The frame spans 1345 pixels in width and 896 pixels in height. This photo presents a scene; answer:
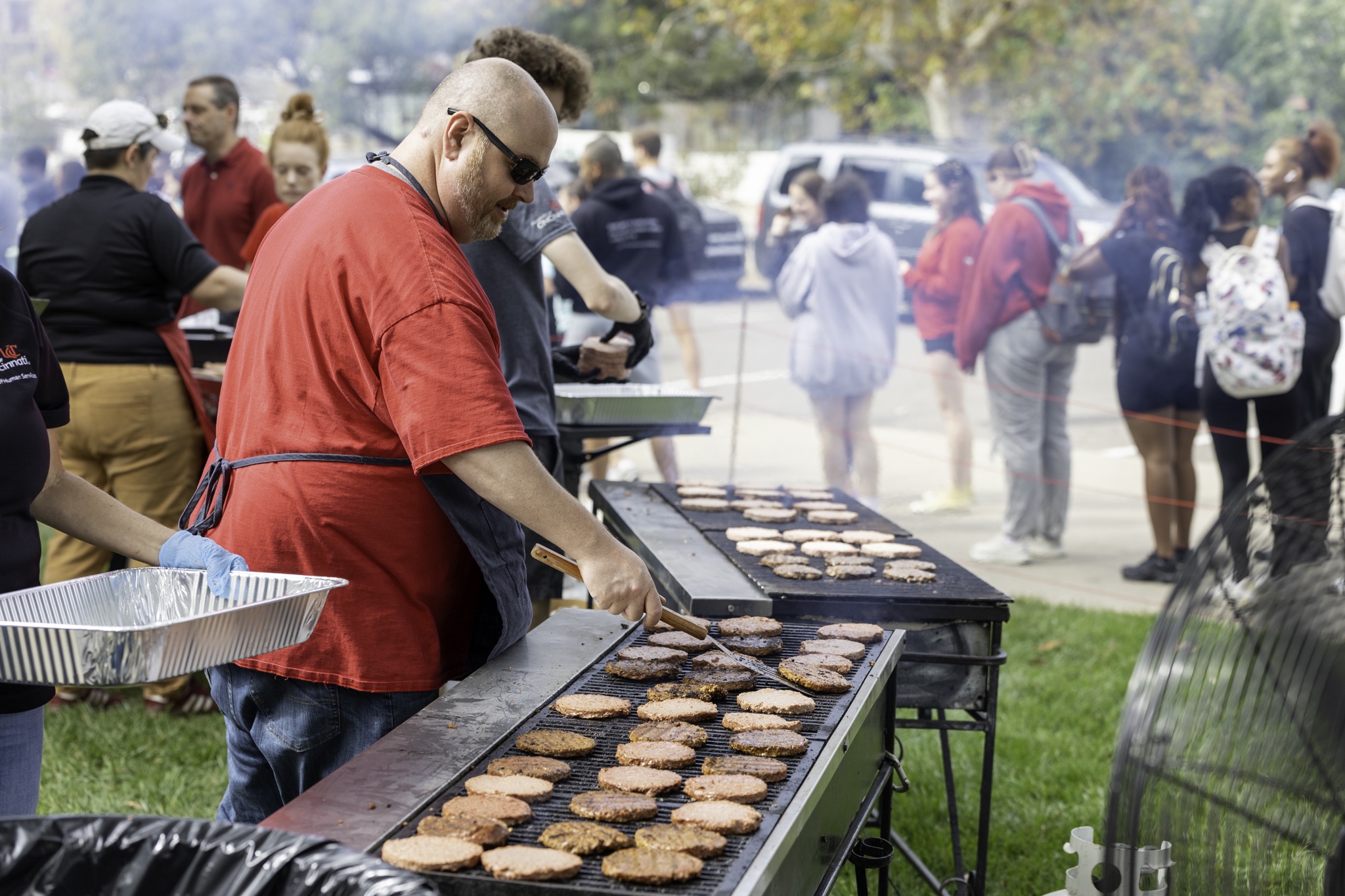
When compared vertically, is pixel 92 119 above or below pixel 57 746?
above

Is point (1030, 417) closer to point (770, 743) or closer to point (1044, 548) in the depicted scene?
point (1044, 548)

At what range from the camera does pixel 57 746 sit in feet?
15.0

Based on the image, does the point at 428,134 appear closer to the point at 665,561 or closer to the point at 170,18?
the point at 665,561

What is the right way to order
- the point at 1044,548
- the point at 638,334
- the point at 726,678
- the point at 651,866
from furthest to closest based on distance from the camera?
the point at 1044,548 < the point at 638,334 < the point at 726,678 < the point at 651,866

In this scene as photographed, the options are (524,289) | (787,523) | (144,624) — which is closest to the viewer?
(144,624)

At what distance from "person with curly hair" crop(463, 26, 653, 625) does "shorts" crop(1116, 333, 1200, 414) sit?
3956 millimetres

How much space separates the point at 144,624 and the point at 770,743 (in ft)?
3.56

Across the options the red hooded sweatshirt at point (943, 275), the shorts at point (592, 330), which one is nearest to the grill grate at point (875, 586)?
the shorts at point (592, 330)

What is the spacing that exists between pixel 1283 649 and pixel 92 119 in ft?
14.1

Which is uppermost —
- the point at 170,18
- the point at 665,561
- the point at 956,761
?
the point at 170,18

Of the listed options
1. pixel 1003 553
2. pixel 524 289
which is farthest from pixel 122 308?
pixel 1003 553

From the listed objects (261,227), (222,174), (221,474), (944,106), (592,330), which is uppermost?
(944,106)

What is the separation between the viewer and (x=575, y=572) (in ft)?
8.33

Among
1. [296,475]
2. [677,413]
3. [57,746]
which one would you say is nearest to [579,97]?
[677,413]
